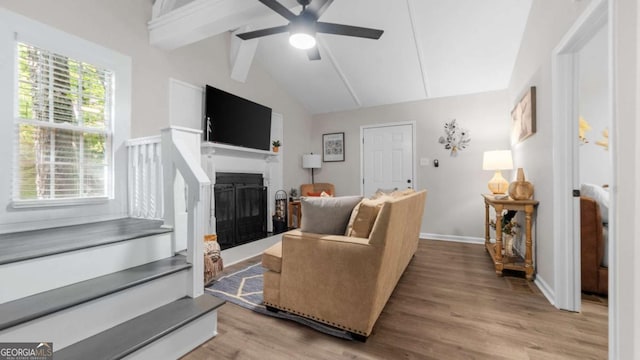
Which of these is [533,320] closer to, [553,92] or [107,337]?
[553,92]

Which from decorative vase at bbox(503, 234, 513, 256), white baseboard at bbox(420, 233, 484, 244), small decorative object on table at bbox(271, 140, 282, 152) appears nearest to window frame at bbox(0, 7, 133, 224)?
small decorative object on table at bbox(271, 140, 282, 152)

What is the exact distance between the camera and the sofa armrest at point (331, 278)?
5.37 ft

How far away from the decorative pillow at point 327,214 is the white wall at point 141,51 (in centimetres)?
206

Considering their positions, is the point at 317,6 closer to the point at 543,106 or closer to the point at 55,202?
the point at 543,106

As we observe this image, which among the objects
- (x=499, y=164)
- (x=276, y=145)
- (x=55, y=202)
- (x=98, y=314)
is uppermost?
(x=276, y=145)

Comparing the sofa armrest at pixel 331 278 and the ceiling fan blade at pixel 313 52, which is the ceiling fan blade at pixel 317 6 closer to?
the ceiling fan blade at pixel 313 52

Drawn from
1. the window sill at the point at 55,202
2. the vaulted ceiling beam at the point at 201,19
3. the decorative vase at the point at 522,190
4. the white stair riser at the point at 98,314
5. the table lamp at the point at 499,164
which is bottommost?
the white stair riser at the point at 98,314

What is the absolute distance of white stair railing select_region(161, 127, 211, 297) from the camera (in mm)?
1741

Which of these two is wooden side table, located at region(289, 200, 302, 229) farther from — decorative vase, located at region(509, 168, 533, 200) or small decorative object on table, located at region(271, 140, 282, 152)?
decorative vase, located at region(509, 168, 533, 200)

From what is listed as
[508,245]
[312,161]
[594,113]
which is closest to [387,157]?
[312,161]

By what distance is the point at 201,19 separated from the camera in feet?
8.09

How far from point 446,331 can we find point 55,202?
10.5 ft

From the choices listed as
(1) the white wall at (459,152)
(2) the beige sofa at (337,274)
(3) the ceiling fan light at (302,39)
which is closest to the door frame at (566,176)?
(2) the beige sofa at (337,274)

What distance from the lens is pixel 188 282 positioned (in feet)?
5.87
